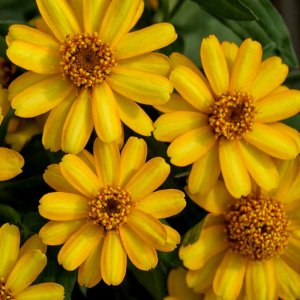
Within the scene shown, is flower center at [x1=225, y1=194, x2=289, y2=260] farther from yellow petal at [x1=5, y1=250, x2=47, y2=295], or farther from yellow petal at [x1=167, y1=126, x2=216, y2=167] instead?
yellow petal at [x1=5, y1=250, x2=47, y2=295]

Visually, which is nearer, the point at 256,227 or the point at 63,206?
the point at 63,206

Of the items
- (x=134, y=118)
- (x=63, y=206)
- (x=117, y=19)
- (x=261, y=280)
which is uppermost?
(x=117, y=19)

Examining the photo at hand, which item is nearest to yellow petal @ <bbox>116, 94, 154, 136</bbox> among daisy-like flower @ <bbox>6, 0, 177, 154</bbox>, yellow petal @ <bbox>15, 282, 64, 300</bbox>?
daisy-like flower @ <bbox>6, 0, 177, 154</bbox>

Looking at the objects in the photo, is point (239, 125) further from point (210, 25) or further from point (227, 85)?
point (210, 25)

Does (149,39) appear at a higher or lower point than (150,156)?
higher

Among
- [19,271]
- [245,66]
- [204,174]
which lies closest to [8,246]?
[19,271]

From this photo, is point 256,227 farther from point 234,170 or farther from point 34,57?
point 34,57
